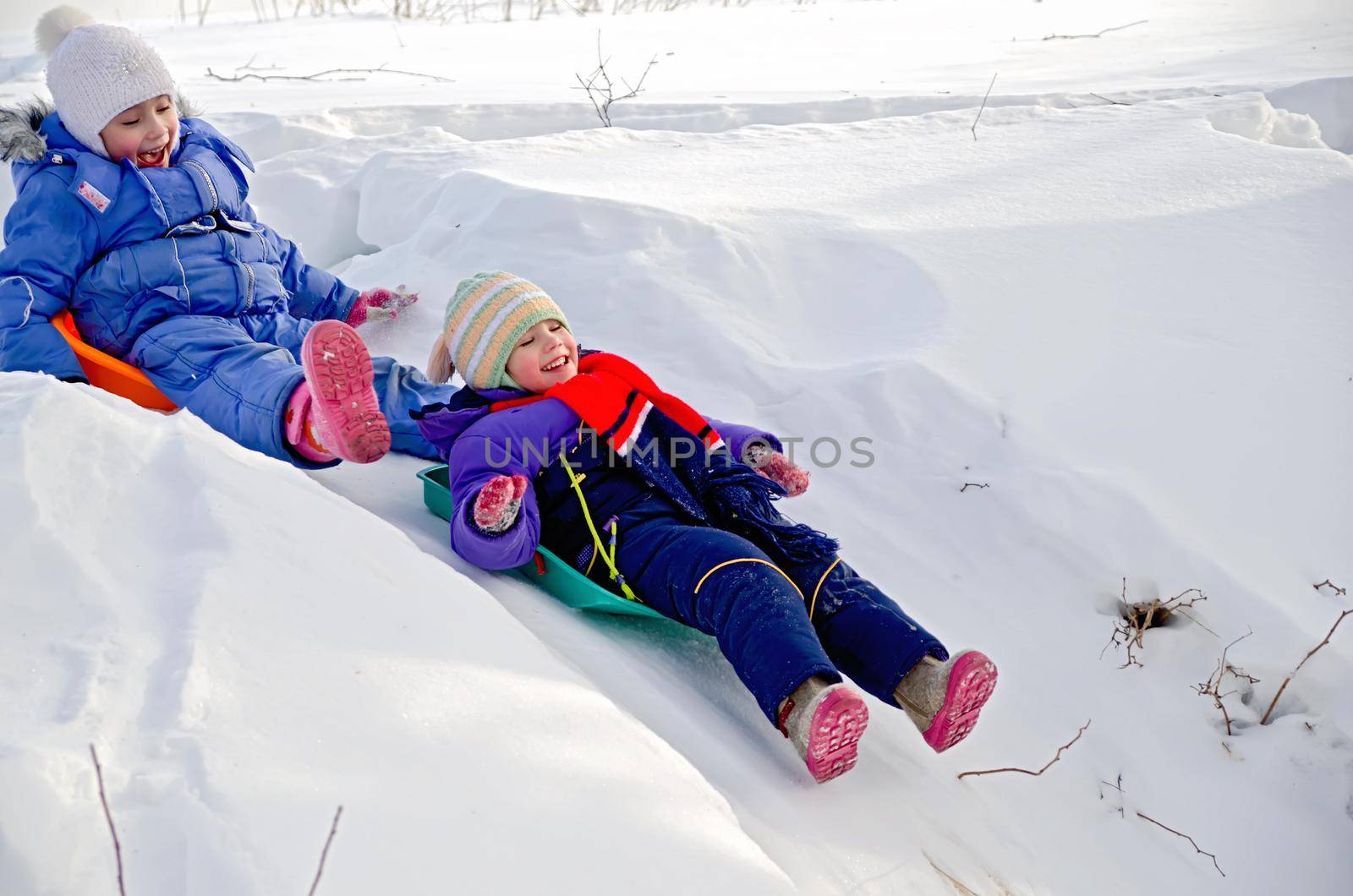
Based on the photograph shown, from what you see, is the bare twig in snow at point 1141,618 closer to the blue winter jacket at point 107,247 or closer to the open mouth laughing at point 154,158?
the blue winter jacket at point 107,247

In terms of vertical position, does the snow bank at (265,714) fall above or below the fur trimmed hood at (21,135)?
below

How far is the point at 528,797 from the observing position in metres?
1.08

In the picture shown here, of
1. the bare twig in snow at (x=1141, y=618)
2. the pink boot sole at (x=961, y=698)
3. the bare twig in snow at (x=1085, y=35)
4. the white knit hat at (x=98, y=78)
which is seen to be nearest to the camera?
the pink boot sole at (x=961, y=698)

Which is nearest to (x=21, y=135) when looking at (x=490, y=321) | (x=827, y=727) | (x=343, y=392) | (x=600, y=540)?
(x=343, y=392)

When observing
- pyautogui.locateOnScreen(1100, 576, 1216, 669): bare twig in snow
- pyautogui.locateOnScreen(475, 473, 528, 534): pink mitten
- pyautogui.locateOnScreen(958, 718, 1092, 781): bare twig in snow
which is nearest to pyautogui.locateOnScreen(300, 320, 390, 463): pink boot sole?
pyautogui.locateOnScreen(475, 473, 528, 534): pink mitten

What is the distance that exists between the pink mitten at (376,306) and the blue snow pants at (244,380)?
0.40 m

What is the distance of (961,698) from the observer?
168cm

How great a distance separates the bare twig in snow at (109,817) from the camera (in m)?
0.79

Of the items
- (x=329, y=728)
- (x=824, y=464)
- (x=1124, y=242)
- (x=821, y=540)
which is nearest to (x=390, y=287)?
(x=824, y=464)

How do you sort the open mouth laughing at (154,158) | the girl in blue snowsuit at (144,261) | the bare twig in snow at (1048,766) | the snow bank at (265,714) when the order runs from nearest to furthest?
the snow bank at (265,714)
the bare twig in snow at (1048,766)
the girl in blue snowsuit at (144,261)
the open mouth laughing at (154,158)

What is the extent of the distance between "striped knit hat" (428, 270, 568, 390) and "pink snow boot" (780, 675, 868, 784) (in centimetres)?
101

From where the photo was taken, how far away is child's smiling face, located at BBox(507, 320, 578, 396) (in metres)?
A: 2.21

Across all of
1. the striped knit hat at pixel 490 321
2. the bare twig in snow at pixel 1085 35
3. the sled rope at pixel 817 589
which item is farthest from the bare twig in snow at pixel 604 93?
the sled rope at pixel 817 589

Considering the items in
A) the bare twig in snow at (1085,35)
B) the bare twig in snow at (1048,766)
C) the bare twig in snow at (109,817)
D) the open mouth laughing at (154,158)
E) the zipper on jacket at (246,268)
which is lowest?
the bare twig in snow at (1048,766)
